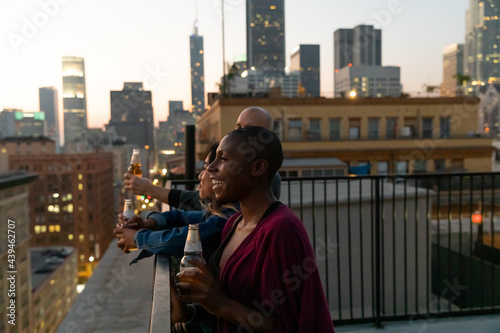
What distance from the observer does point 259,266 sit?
144cm

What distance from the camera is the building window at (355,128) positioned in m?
35.9

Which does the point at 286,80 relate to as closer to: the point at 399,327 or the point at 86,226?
the point at 86,226

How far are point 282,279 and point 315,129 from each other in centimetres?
3442

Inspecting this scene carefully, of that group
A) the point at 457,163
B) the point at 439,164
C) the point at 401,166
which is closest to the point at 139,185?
the point at 401,166

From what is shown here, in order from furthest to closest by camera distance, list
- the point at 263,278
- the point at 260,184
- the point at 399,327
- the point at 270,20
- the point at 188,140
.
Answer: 1. the point at 270,20
2. the point at 188,140
3. the point at 399,327
4. the point at 260,184
5. the point at 263,278

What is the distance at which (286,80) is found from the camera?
178 meters

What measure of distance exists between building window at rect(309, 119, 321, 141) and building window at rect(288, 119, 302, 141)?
0.92 m

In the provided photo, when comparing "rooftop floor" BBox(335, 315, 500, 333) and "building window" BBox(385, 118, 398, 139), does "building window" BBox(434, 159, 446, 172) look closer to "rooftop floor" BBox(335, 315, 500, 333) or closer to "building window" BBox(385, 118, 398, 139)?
"building window" BBox(385, 118, 398, 139)

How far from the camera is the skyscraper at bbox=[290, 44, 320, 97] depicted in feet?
543

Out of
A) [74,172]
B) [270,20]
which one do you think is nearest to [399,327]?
→ [74,172]

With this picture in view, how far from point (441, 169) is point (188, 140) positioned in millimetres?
37270

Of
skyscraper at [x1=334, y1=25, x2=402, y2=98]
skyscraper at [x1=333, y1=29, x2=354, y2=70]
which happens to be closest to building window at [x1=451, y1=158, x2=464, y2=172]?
skyscraper at [x1=334, y1=25, x2=402, y2=98]

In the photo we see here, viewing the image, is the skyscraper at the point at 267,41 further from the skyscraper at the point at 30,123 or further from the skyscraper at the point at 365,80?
the skyscraper at the point at 30,123

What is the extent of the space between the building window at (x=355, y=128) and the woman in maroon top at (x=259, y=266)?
1393 inches
